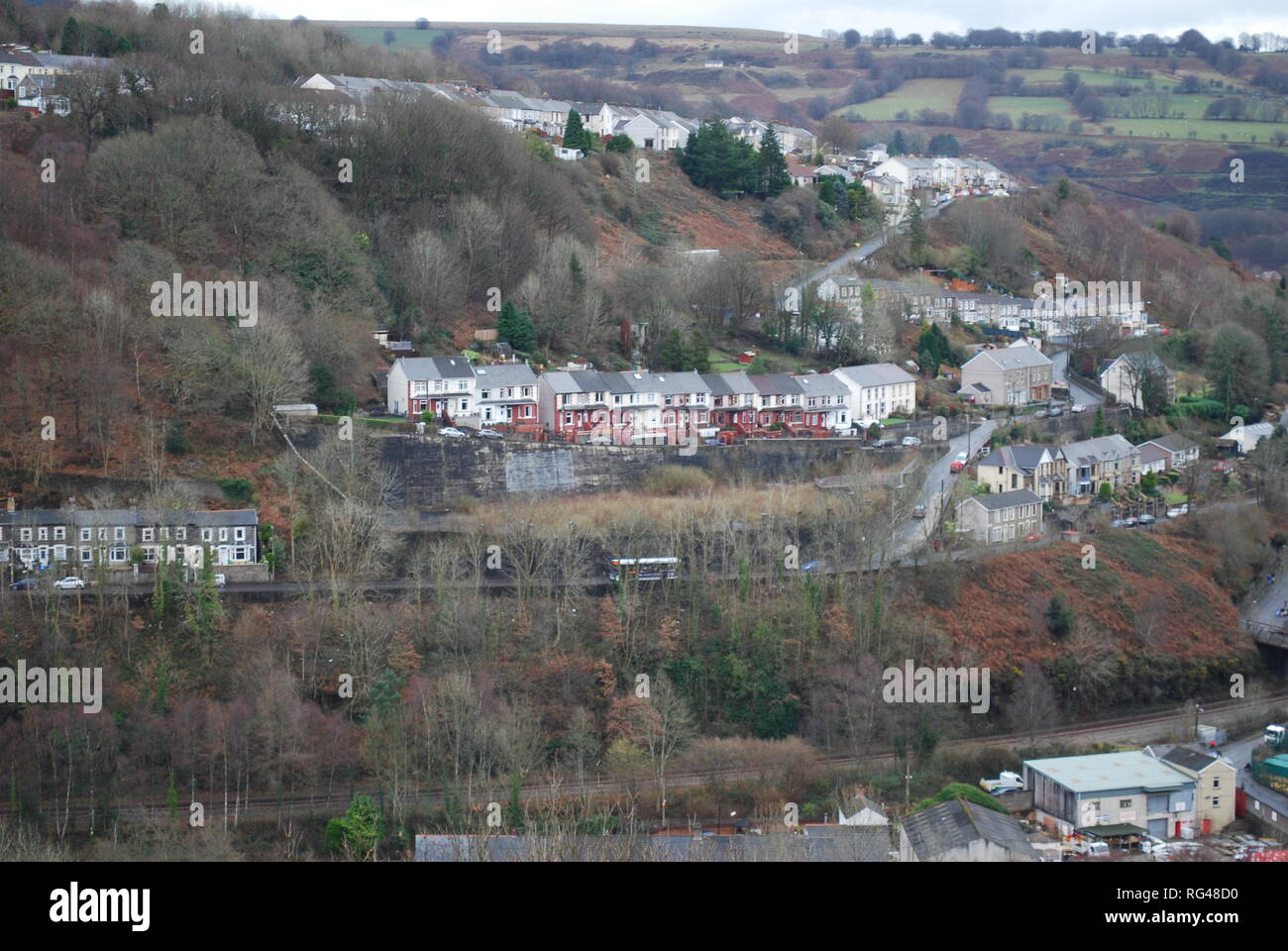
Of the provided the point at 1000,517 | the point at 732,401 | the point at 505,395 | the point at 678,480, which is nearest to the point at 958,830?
the point at 678,480

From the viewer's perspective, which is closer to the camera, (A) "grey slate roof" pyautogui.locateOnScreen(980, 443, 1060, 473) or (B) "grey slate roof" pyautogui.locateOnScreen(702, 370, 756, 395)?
(A) "grey slate roof" pyautogui.locateOnScreen(980, 443, 1060, 473)

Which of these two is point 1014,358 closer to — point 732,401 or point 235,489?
point 732,401

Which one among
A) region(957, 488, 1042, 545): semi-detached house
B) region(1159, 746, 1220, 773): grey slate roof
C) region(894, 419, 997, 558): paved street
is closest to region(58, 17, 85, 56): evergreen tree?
region(894, 419, 997, 558): paved street

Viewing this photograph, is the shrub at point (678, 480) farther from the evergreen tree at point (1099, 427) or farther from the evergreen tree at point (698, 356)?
the evergreen tree at point (1099, 427)

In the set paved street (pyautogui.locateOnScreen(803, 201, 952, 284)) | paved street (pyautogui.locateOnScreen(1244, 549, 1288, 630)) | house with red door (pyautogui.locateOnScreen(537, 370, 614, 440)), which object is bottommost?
paved street (pyautogui.locateOnScreen(1244, 549, 1288, 630))

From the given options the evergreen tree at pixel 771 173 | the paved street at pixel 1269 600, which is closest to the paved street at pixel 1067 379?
the paved street at pixel 1269 600

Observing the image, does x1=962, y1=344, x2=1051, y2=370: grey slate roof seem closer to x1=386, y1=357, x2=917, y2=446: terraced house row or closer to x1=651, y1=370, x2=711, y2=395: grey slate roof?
x1=386, y1=357, x2=917, y2=446: terraced house row
